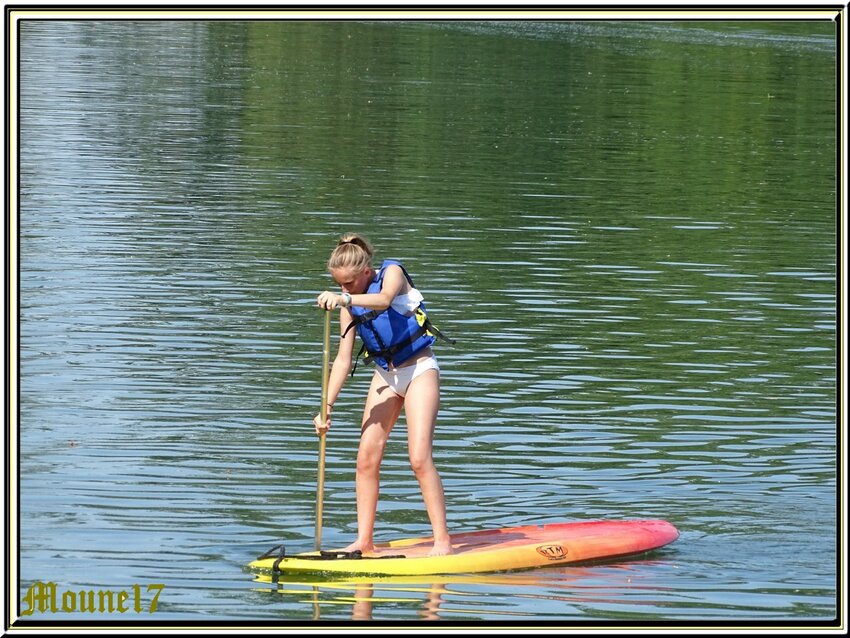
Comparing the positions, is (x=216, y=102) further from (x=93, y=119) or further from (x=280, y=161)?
(x=280, y=161)

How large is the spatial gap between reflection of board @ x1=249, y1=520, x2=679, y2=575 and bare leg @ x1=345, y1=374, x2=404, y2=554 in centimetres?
17

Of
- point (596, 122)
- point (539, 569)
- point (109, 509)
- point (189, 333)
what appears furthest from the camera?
point (596, 122)

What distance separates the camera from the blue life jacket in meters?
10.4

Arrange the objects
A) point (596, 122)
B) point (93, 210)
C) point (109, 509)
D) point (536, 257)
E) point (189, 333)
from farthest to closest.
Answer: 1. point (596, 122)
2. point (93, 210)
3. point (536, 257)
4. point (189, 333)
5. point (109, 509)

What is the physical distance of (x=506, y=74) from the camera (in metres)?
43.3

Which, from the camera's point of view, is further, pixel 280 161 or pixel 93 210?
pixel 280 161

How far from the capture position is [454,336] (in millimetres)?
16969

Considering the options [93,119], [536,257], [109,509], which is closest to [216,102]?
[93,119]

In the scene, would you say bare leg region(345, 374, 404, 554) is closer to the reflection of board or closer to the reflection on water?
the reflection of board

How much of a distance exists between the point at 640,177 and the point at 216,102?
11.3 m

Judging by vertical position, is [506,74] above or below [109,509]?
above

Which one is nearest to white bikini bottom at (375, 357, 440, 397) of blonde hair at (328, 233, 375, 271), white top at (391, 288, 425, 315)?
white top at (391, 288, 425, 315)

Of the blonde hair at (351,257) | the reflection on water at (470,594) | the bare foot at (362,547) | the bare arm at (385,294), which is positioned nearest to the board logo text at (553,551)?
the reflection on water at (470,594)

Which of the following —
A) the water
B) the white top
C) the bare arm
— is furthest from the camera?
the water
